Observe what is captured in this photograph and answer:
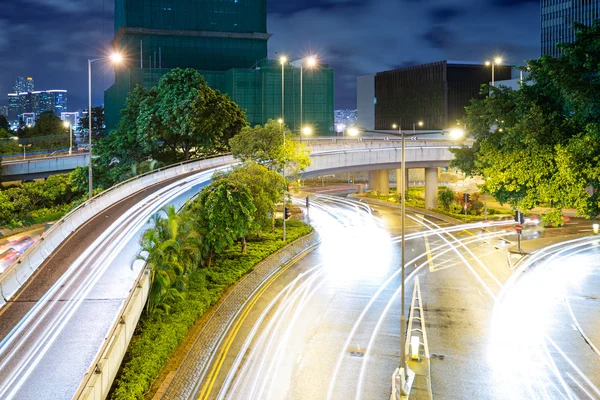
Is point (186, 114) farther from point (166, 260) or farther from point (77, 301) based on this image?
point (77, 301)

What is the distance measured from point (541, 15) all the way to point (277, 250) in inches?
5180

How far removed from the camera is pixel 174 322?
77.7ft

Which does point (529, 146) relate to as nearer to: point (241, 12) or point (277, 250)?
point (277, 250)

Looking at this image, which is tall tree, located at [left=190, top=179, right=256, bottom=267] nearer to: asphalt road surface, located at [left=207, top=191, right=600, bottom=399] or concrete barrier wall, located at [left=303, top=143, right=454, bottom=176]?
asphalt road surface, located at [left=207, top=191, right=600, bottom=399]

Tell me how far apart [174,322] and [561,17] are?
467 feet

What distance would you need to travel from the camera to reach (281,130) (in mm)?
45844

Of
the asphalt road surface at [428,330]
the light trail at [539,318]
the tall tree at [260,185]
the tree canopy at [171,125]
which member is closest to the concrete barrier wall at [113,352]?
the asphalt road surface at [428,330]

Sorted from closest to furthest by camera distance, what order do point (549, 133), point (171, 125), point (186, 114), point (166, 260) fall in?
point (166, 260) < point (549, 133) < point (186, 114) < point (171, 125)

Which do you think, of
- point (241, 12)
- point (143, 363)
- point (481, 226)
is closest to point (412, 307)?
point (143, 363)

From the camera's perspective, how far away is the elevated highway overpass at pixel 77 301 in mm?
16781

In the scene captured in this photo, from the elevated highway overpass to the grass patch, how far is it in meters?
0.72

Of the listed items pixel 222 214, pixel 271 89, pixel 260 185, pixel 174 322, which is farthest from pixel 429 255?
pixel 271 89

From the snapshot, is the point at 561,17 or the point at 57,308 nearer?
the point at 57,308

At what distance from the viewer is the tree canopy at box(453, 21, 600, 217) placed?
83.6 feet
